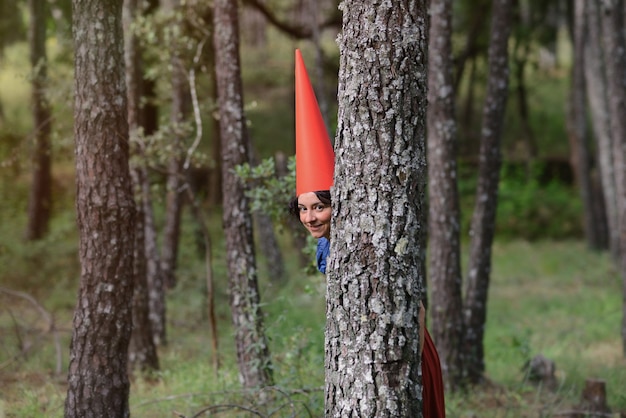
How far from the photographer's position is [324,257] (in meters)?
4.73

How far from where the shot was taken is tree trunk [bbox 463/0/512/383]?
9055 mm

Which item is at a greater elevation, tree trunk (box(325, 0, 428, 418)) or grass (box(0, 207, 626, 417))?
tree trunk (box(325, 0, 428, 418))

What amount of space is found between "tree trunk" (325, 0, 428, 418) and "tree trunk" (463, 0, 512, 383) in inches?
207

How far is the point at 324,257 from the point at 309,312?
303 inches

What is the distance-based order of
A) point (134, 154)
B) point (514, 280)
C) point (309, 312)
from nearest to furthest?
point (134, 154) → point (309, 312) → point (514, 280)

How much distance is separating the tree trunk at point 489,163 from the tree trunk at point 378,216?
5269 millimetres

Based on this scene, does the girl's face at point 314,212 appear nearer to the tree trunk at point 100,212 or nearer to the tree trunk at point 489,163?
the tree trunk at point 100,212

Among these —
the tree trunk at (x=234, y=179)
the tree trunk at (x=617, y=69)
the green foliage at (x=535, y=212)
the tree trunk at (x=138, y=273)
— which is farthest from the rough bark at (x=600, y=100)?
the tree trunk at (x=234, y=179)

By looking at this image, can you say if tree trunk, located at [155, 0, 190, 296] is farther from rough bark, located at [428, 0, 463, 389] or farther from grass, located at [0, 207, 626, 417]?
rough bark, located at [428, 0, 463, 389]

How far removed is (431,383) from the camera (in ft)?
14.6

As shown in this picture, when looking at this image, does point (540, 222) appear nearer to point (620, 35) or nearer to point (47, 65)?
point (620, 35)

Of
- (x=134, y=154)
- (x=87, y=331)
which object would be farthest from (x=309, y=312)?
(x=87, y=331)

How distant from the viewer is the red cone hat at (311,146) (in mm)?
4469

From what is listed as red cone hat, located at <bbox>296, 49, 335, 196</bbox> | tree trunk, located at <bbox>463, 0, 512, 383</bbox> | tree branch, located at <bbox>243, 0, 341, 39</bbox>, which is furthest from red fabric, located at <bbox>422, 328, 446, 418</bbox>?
tree branch, located at <bbox>243, 0, 341, 39</bbox>
